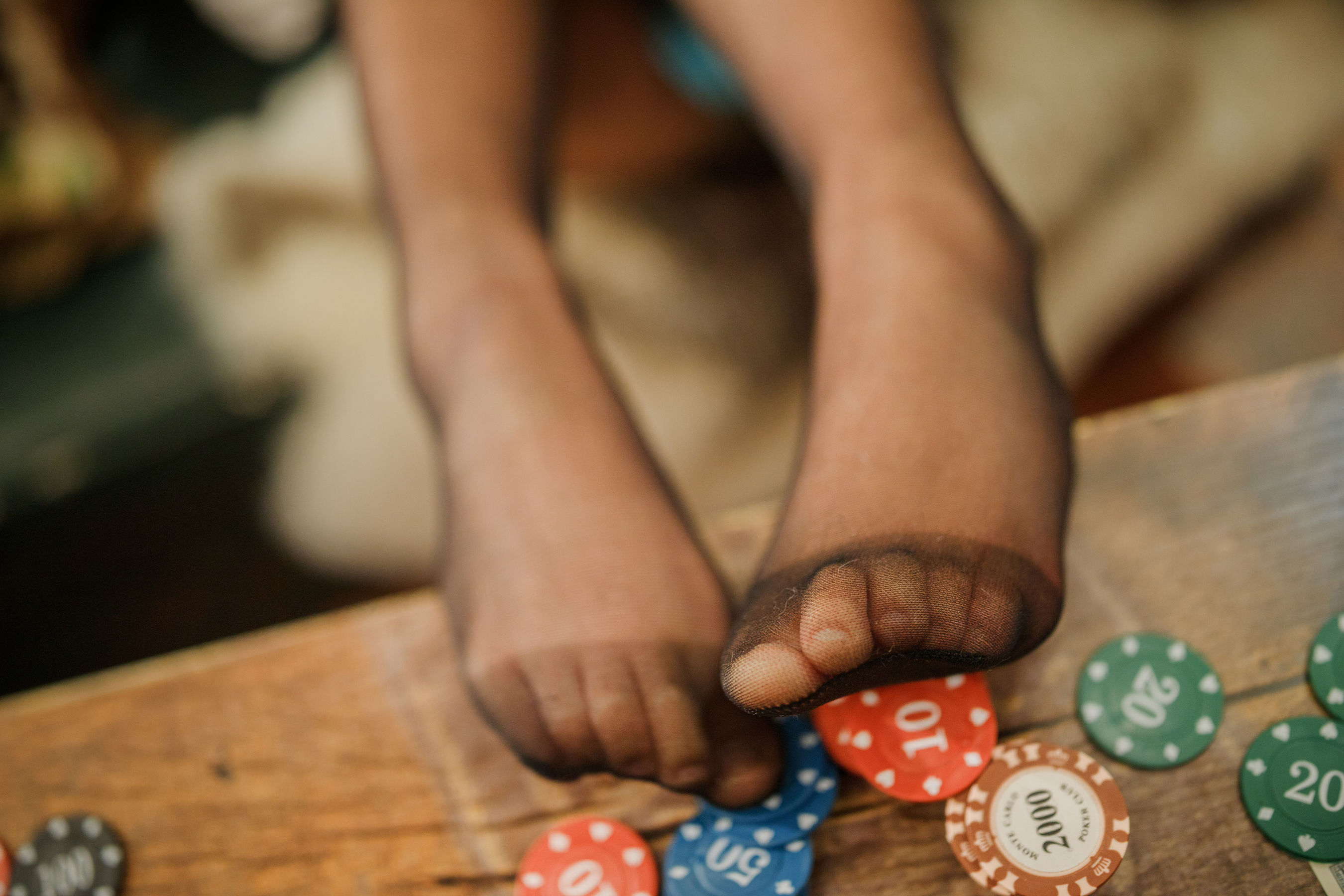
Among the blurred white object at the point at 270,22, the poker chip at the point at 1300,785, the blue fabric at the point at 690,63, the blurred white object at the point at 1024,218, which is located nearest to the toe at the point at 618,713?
the poker chip at the point at 1300,785

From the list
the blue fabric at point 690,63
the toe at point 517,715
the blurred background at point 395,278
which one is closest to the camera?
the toe at point 517,715

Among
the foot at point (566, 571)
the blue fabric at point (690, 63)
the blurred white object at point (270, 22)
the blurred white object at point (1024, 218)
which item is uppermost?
the blurred white object at point (270, 22)

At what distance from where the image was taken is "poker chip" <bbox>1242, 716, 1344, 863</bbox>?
0.54 meters

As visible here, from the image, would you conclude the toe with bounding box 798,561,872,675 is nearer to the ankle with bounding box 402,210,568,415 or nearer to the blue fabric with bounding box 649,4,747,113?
the ankle with bounding box 402,210,568,415

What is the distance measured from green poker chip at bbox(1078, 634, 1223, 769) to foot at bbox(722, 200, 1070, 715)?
3.1 inches

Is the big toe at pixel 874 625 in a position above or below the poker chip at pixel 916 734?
above

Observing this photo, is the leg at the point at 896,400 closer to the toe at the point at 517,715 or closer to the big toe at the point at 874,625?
the big toe at the point at 874,625

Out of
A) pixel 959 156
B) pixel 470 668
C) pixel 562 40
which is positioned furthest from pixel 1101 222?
pixel 470 668

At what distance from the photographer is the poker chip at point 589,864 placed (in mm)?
576

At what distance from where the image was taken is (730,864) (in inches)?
22.5

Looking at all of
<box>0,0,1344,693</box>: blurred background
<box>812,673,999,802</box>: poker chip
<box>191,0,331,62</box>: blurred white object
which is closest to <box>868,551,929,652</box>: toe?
<box>812,673,999,802</box>: poker chip

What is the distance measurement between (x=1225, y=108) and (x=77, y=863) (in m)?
1.45

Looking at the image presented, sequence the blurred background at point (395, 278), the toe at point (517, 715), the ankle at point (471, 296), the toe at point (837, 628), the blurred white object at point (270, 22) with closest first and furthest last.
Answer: the toe at point (837, 628)
the toe at point (517, 715)
the ankle at point (471, 296)
the blurred background at point (395, 278)
the blurred white object at point (270, 22)

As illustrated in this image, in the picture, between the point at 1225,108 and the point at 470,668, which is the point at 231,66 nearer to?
the point at 470,668
